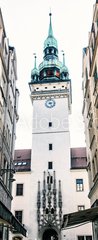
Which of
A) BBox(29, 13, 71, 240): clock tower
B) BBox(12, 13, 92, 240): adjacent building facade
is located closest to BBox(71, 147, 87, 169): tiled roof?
BBox(12, 13, 92, 240): adjacent building facade

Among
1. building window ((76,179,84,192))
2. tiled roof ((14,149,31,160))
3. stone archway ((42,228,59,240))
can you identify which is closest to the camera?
stone archway ((42,228,59,240))

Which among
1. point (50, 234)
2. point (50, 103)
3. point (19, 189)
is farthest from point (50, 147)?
point (50, 234)

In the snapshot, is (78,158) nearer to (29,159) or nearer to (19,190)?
(29,159)

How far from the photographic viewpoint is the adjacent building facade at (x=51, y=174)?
39.9m

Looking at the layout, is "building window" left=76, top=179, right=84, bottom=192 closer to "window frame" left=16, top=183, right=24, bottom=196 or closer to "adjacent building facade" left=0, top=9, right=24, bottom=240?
"window frame" left=16, top=183, right=24, bottom=196

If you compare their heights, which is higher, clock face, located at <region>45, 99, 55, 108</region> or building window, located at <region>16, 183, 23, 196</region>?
clock face, located at <region>45, 99, 55, 108</region>

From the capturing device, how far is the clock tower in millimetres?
40281

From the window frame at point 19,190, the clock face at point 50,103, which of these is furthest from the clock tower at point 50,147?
the window frame at point 19,190

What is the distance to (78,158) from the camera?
4569 centimetres

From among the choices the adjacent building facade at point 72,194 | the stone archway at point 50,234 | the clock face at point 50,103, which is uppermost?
the clock face at point 50,103

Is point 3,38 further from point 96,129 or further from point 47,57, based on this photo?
point 47,57

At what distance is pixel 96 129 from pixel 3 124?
7652 millimetres

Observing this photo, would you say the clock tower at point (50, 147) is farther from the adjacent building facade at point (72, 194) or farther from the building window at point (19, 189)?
the building window at point (19, 189)

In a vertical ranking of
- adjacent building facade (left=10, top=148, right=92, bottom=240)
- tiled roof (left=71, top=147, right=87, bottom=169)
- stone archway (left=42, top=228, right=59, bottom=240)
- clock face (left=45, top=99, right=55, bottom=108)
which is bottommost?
stone archway (left=42, top=228, right=59, bottom=240)
